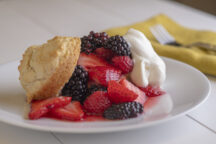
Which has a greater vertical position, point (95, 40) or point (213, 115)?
point (95, 40)

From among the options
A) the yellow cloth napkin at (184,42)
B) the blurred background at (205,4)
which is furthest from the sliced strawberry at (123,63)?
the blurred background at (205,4)

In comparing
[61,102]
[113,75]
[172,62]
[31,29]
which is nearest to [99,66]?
[113,75]

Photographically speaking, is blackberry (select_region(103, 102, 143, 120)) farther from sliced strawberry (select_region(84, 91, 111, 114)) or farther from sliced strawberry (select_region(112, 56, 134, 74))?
sliced strawberry (select_region(112, 56, 134, 74))

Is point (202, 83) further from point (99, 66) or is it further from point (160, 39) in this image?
point (160, 39)

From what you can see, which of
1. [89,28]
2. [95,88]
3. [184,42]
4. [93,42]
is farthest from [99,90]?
[89,28]

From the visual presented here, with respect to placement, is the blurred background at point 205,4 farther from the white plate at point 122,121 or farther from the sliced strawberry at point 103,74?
the sliced strawberry at point 103,74

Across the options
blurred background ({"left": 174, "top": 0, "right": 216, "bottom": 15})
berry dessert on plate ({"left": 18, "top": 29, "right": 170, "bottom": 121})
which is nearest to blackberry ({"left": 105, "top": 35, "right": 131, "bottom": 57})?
berry dessert on plate ({"left": 18, "top": 29, "right": 170, "bottom": 121})
